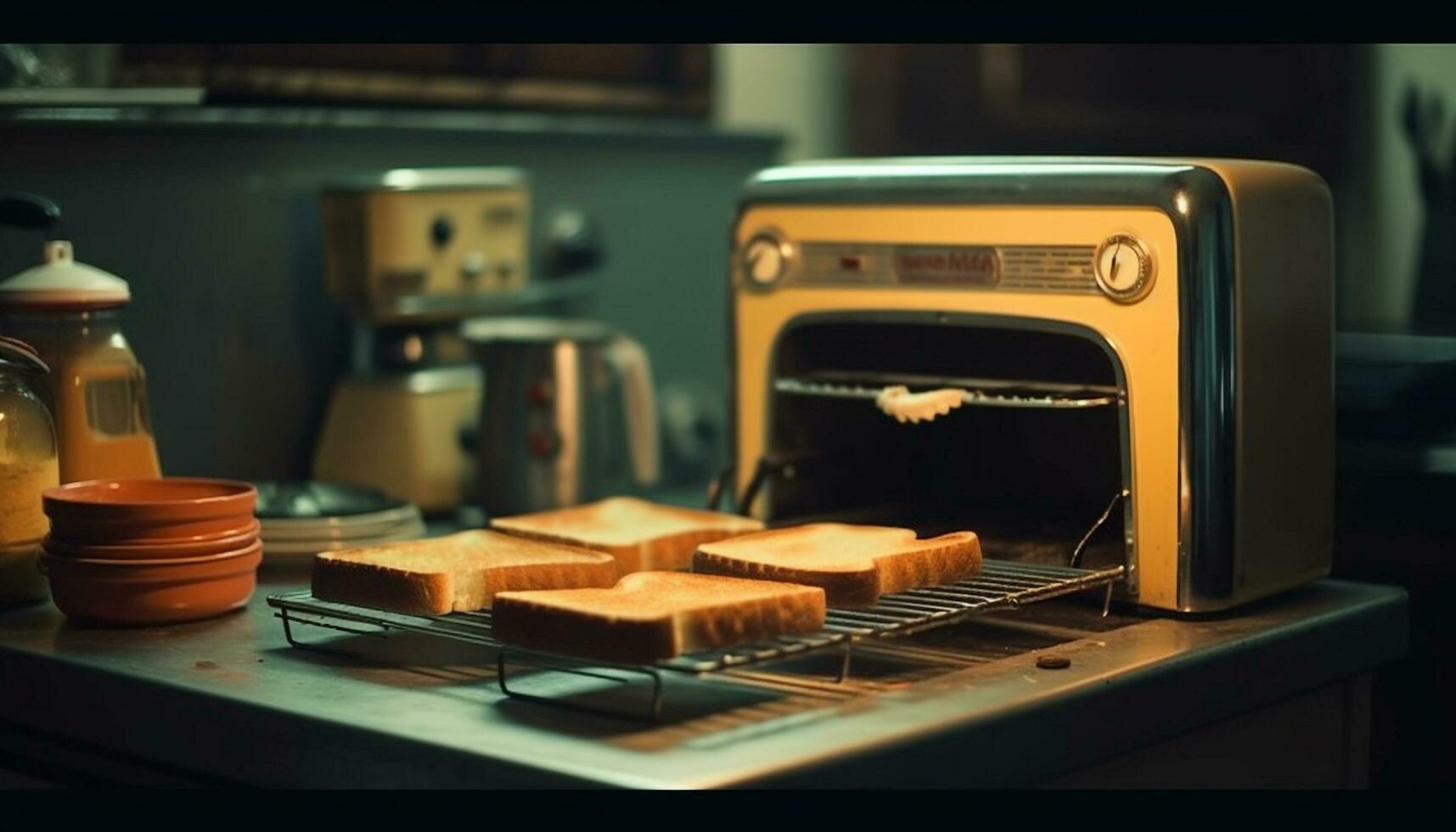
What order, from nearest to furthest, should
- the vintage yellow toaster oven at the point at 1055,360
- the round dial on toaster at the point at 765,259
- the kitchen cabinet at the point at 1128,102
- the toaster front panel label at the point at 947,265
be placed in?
the vintage yellow toaster oven at the point at 1055,360, the toaster front panel label at the point at 947,265, the round dial on toaster at the point at 765,259, the kitchen cabinet at the point at 1128,102

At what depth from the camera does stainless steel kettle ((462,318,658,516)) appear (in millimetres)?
2043

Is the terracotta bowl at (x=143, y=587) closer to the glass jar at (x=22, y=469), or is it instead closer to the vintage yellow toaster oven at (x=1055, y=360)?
the glass jar at (x=22, y=469)

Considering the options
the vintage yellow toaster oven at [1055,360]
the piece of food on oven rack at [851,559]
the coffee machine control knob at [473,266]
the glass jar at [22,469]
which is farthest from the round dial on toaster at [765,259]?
the glass jar at [22,469]

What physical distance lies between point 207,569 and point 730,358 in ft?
1.73

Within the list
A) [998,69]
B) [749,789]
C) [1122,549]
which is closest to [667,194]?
[998,69]

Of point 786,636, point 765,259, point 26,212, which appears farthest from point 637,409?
point 786,636

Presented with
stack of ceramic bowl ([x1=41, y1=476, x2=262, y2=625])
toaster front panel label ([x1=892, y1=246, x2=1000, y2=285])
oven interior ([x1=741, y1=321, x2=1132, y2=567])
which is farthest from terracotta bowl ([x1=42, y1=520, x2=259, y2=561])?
toaster front panel label ([x1=892, y1=246, x2=1000, y2=285])

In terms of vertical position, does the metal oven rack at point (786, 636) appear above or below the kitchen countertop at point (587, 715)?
above

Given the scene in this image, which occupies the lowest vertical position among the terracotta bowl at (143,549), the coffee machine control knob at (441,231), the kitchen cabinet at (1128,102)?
→ the terracotta bowl at (143,549)

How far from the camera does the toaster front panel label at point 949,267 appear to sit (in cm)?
152

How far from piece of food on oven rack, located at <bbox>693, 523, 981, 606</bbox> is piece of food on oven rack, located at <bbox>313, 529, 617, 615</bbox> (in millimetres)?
97

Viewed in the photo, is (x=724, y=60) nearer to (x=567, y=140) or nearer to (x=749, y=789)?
(x=567, y=140)

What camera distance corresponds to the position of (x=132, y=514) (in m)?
1.43

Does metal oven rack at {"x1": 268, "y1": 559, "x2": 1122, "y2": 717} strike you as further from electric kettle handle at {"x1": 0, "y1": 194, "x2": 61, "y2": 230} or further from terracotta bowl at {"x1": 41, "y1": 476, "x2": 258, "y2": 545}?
electric kettle handle at {"x1": 0, "y1": 194, "x2": 61, "y2": 230}
